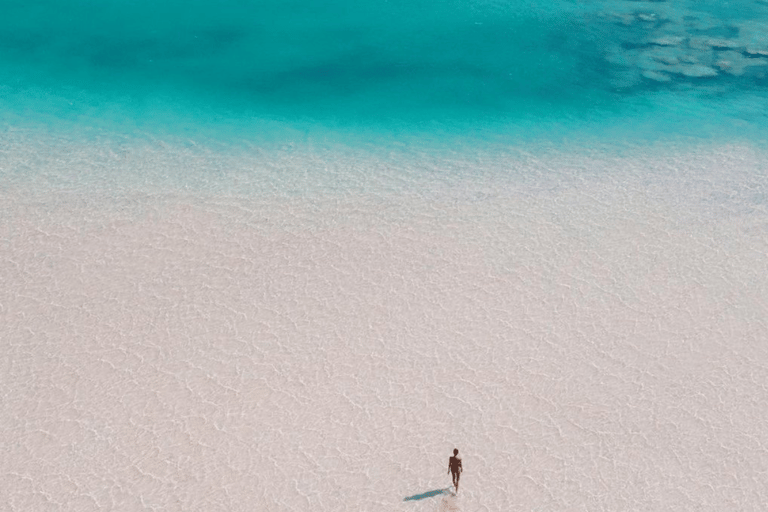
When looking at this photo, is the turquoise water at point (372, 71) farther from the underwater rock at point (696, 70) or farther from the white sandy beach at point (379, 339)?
the white sandy beach at point (379, 339)

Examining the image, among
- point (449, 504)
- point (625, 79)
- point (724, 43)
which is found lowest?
point (449, 504)

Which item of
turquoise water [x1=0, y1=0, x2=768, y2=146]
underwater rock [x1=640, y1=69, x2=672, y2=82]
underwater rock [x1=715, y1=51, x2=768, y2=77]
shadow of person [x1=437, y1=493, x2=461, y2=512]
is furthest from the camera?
underwater rock [x1=715, y1=51, x2=768, y2=77]

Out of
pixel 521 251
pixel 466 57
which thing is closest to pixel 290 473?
pixel 521 251

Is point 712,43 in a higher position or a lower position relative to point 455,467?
higher

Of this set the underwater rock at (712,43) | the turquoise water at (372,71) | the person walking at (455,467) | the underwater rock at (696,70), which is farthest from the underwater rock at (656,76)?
the person walking at (455,467)

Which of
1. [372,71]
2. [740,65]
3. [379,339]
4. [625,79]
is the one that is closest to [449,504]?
[379,339]

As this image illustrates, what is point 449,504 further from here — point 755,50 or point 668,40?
point 755,50

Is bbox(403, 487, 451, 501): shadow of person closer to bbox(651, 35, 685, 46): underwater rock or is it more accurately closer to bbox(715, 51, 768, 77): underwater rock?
bbox(715, 51, 768, 77): underwater rock

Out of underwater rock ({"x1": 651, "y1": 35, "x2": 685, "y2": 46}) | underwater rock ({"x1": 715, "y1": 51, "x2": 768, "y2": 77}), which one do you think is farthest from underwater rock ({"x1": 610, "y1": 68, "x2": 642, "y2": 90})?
underwater rock ({"x1": 715, "y1": 51, "x2": 768, "y2": 77})
